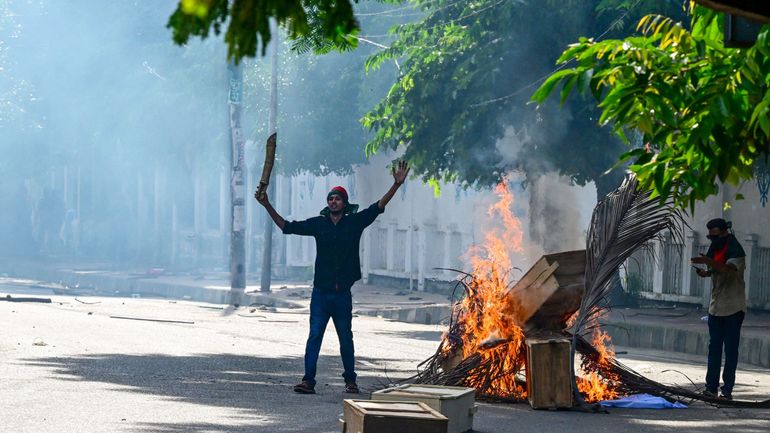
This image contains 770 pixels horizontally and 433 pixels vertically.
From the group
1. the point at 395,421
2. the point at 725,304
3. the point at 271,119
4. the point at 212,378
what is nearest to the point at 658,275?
the point at 271,119

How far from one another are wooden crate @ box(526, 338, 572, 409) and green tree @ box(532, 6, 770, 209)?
5.01m

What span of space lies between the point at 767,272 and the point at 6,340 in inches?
515

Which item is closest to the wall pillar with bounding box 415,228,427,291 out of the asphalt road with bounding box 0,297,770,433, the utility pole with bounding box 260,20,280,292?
the utility pole with bounding box 260,20,280,292

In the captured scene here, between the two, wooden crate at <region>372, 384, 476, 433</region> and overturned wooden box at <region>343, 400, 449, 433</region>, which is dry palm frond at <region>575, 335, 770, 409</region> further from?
overturned wooden box at <region>343, 400, 449, 433</region>

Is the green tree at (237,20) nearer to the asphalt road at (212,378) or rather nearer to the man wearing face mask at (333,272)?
the asphalt road at (212,378)

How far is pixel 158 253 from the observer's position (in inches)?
2156

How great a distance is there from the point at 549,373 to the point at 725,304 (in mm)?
2434

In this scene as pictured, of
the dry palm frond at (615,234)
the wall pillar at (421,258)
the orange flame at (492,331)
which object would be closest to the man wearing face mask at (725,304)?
the dry palm frond at (615,234)

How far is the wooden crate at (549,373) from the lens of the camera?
39.8ft

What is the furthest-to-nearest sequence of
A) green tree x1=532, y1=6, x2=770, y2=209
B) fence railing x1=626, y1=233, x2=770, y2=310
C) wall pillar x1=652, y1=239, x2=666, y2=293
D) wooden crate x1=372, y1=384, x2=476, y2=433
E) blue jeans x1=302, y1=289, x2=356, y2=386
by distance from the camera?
1. wall pillar x1=652, y1=239, x2=666, y2=293
2. fence railing x1=626, y1=233, x2=770, y2=310
3. blue jeans x1=302, y1=289, x2=356, y2=386
4. wooden crate x1=372, y1=384, x2=476, y2=433
5. green tree x1=532, y1=6, x2=770, y2=209

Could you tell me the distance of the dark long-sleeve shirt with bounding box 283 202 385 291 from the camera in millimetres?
13117

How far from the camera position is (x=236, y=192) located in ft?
112

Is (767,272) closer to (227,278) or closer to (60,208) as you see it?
(227,278)

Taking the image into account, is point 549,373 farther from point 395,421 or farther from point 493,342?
point 395,421
